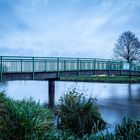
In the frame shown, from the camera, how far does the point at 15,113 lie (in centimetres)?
945

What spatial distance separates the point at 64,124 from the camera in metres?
11.5

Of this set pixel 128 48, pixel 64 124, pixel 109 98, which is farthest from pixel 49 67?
pixel 128 48

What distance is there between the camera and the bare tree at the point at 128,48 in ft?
211

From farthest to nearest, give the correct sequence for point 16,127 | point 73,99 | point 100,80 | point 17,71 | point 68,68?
point 100,80, point 68,68, point 17,71, point 73,99, point 16,127

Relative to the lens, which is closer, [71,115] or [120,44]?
[71,115]

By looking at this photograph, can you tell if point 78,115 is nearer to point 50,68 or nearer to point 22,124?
point 22,124

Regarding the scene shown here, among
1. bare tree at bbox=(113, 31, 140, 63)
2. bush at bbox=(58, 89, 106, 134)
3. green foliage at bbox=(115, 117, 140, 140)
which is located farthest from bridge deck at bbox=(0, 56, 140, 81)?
bare tree at bbox=(113, 31, 140, 63)

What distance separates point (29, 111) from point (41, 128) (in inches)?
41.9

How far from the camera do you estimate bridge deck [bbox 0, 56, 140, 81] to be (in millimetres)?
23441

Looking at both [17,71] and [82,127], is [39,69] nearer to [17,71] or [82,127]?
[17,71]

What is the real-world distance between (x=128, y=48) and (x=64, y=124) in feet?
184

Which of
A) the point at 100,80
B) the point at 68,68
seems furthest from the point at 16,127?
the point at 100,80

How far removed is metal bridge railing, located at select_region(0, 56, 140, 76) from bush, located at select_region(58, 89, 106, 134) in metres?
11.5

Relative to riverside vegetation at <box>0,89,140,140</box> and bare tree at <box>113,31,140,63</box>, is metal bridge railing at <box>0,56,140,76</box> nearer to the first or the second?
riverside vegetation at <box>0,89,140,140</box>
